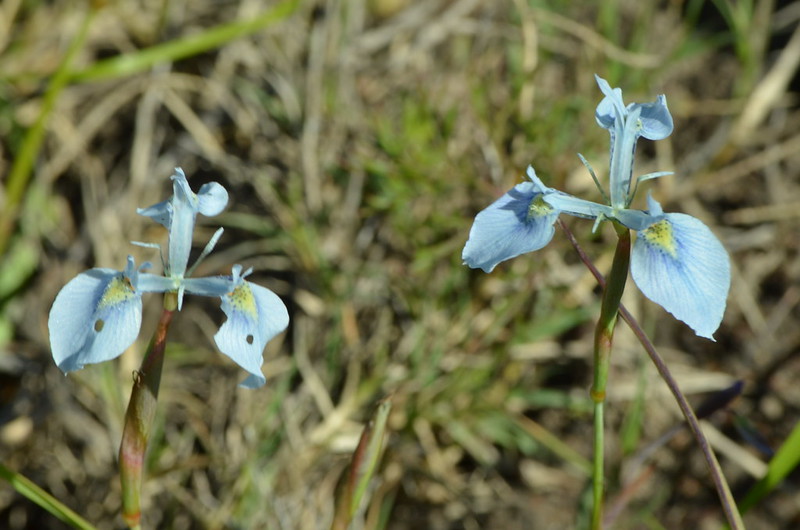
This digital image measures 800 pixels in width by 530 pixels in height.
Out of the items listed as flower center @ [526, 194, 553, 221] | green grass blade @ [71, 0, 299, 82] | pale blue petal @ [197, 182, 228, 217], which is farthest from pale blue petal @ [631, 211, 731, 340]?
green grass blade @ [71, 0, 299, 82]

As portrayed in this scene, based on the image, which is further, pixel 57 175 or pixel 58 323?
pixel 57 175

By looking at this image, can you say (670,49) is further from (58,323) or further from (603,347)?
(58,323)

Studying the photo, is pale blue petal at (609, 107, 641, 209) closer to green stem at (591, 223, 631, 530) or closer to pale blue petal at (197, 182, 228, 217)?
green stem at (591, 223, 631, 530)

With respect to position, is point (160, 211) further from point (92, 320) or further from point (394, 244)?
point (394, 244)

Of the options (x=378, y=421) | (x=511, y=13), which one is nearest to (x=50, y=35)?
(x=511, y=13)

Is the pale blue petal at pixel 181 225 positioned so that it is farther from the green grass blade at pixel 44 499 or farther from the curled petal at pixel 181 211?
the green grass blade at pixel 44 499

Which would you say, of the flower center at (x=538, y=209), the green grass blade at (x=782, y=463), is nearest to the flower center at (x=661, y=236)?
the flower center at (x=538, y=209)

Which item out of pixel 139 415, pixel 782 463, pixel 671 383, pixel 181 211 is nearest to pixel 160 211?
pixel 181 211
